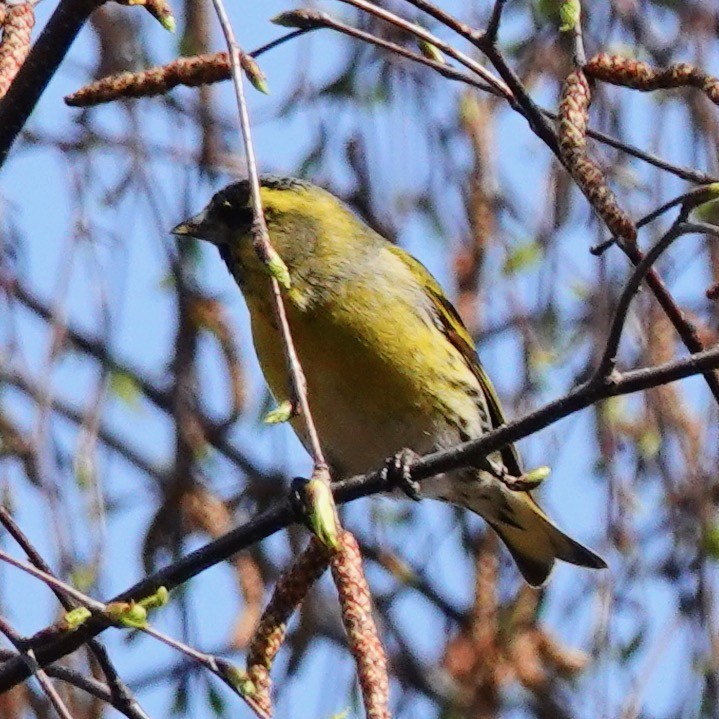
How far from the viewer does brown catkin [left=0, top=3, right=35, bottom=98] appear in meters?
2.16

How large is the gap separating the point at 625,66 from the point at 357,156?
186 centimetres

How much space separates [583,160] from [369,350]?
1502 millimetres

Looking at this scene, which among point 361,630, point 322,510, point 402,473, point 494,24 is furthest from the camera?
point 402,473

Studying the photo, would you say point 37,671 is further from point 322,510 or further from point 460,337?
point 460,337

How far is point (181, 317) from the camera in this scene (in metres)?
3.63

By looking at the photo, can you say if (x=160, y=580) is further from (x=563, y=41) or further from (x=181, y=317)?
(x=563, y=41)

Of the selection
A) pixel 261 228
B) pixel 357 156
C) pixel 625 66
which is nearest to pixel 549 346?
pixel 357 156

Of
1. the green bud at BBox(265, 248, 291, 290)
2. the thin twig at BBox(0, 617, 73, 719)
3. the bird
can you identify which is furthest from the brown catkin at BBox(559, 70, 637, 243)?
the bird

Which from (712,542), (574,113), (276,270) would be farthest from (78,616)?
(712,542)

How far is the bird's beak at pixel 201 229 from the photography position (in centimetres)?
361

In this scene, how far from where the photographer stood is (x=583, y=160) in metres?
1.87

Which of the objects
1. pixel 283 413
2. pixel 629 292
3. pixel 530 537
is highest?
pixel 530 537

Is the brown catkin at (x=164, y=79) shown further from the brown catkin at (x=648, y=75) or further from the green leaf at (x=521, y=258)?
the green leaf at (x=521, y=258)

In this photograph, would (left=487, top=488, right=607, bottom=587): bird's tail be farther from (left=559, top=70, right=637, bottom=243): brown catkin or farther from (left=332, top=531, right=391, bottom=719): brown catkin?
(left=332, top=531, right=391, bottom=719): brown catkin
